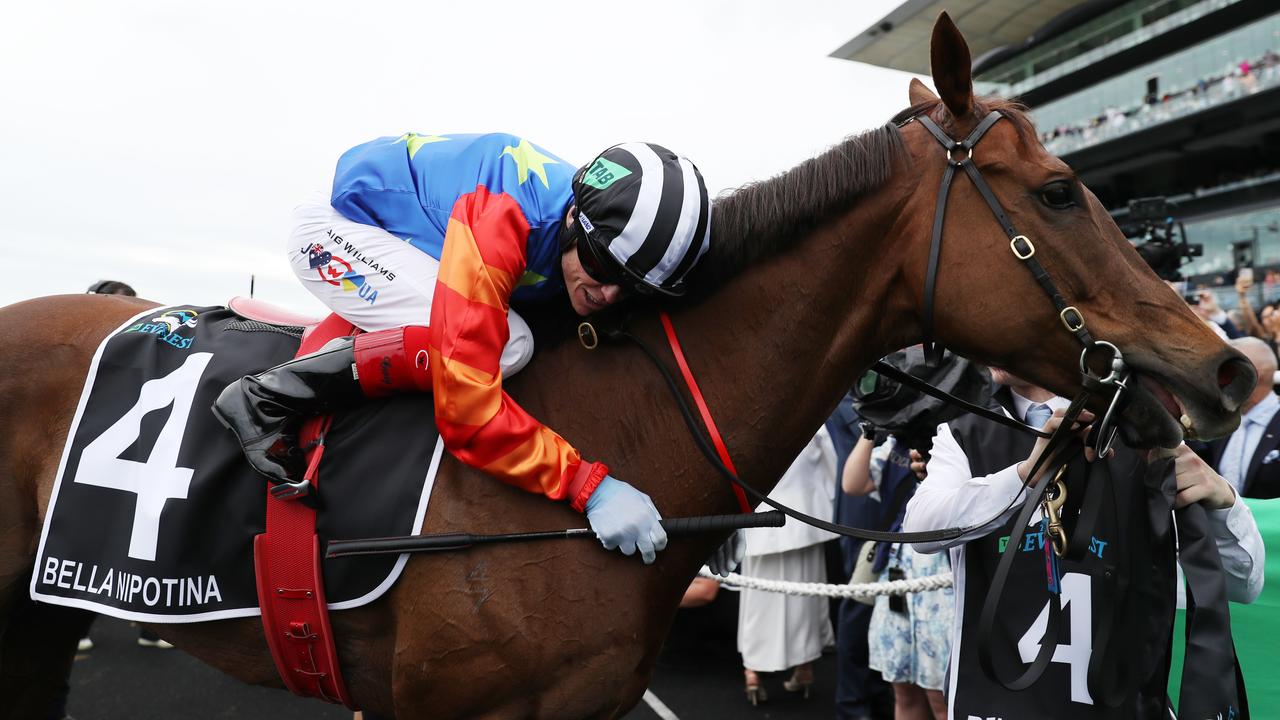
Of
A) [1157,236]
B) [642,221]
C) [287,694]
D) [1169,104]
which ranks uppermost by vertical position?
[1169,104]

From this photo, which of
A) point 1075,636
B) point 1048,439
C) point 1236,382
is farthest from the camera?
point 1075,636

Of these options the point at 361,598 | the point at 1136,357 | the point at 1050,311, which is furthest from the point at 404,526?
the point at 1136,357

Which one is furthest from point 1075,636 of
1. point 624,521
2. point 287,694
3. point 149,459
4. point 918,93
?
point 287,694

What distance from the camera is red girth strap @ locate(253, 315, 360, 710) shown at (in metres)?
1.81

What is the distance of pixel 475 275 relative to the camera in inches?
65.7

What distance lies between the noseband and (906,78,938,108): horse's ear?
175 mm

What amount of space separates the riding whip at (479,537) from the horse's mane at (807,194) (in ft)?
1.71

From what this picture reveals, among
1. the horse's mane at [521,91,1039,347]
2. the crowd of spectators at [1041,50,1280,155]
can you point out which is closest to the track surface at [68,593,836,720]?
the horse's mane at [521,91,1039,347]

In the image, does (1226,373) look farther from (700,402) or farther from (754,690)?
(754,690)

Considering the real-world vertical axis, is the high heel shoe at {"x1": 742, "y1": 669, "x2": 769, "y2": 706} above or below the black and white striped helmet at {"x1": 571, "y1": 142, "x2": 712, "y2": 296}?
below

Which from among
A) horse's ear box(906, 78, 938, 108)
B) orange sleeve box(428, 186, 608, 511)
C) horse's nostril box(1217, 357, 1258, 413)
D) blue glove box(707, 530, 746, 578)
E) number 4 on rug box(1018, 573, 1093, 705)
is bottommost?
blue glove box(707, 530, 746, 578)

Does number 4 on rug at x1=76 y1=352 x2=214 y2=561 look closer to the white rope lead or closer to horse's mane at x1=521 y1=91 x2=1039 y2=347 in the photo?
horse's mane at x1=521 y1=91 x2=1039 y2=347

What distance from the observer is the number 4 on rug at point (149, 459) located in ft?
6.44

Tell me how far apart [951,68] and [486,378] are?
117 centimetres
